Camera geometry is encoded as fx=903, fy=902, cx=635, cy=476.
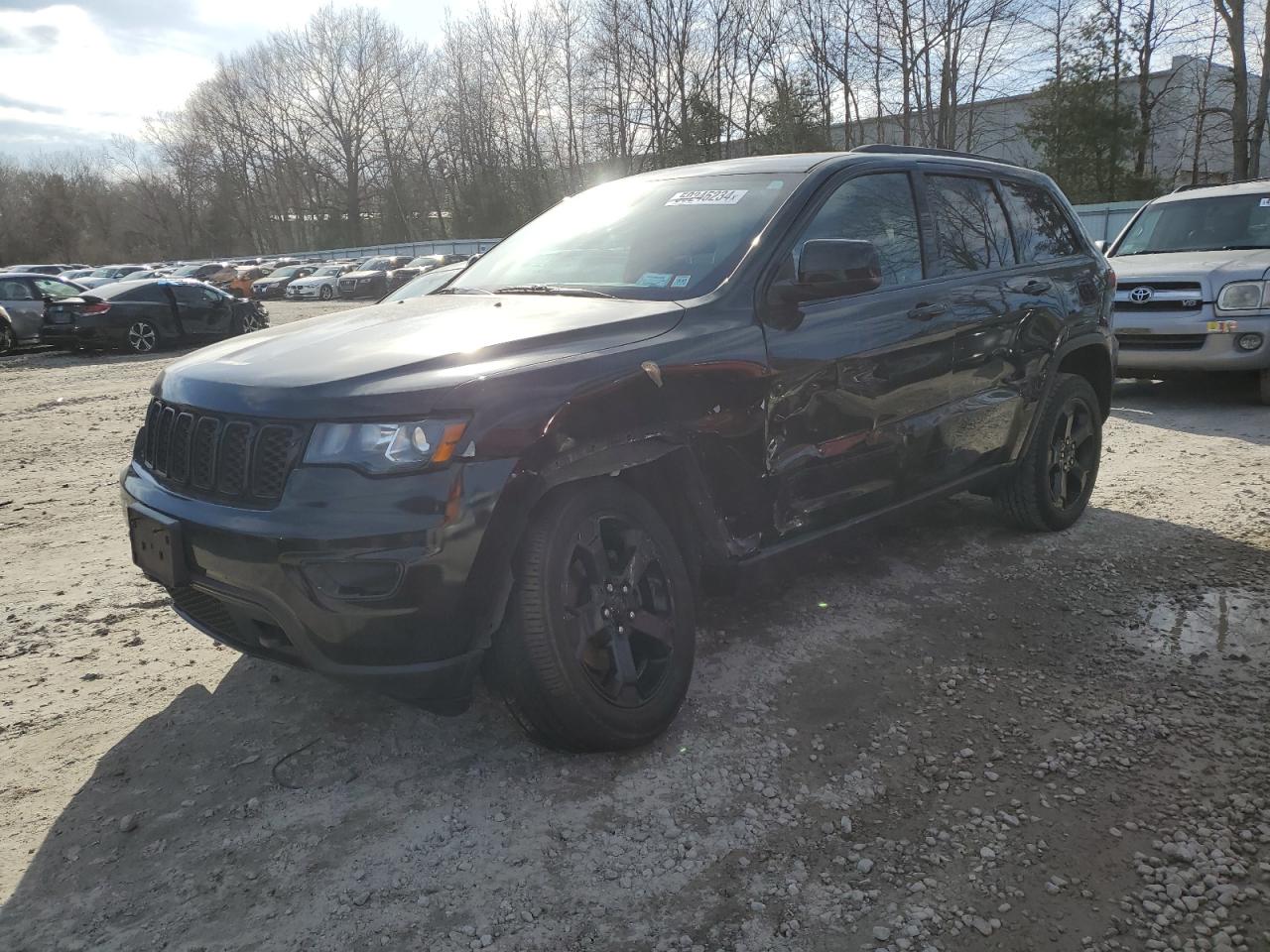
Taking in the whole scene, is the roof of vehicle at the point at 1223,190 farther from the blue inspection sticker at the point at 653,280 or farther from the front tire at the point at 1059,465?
the blue inspection sticker at the point at 653,280

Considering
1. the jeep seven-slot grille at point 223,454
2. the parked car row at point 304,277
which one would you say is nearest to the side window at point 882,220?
the jeep seven-slot grille at point 223,454

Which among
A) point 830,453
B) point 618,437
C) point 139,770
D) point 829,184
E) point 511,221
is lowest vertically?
point 139,770

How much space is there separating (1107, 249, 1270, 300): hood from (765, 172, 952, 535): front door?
19.3 feet

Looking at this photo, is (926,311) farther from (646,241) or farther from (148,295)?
(148,295)

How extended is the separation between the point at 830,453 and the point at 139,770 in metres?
2.54

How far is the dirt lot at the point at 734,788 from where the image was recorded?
2203 millimetres

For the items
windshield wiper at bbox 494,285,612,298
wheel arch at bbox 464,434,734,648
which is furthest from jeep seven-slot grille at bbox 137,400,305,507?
windshield wiper at bbox 494,285,612,298

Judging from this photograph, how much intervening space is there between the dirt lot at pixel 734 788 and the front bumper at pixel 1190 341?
461 centimetres

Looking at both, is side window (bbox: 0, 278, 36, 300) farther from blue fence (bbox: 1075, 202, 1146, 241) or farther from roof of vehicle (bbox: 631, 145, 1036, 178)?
blue fence (bbox: 1075, 202, 1146, 241)

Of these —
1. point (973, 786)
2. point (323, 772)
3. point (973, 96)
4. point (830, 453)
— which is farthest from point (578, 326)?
point (973, 96)

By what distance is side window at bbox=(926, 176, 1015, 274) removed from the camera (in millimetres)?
3996

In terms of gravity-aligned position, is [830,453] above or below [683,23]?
below

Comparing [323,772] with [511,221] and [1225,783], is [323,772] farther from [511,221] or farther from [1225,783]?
[511,221]

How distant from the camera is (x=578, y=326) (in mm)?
2758
